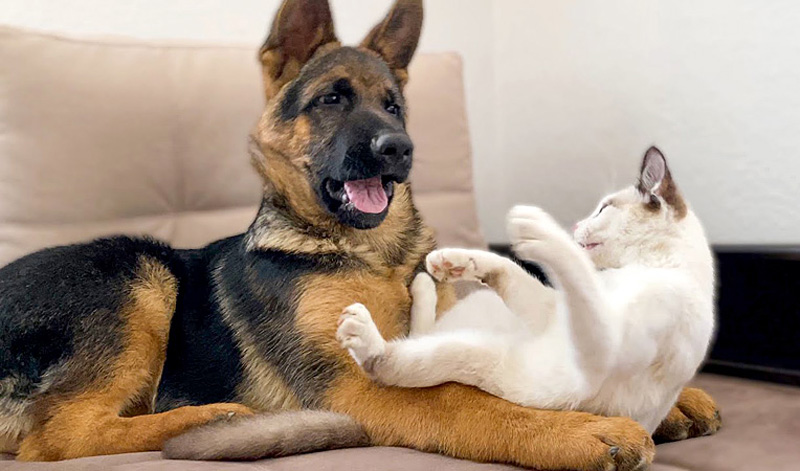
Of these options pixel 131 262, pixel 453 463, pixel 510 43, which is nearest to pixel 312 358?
pixel 453 463

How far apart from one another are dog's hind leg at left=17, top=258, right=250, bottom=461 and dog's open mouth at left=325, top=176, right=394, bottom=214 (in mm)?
382

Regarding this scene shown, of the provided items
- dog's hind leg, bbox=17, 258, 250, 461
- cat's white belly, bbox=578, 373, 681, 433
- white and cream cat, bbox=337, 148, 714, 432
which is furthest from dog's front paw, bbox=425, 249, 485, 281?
dog's hind leg, bbox=17, 258, 250, 461

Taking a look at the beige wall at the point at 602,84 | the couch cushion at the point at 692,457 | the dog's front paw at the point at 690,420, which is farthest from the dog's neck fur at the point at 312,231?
the beige wall at the point at 602,84

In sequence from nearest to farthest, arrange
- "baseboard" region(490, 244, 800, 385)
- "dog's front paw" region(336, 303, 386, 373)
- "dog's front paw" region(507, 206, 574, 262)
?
1. "dog's front paw" region(507, 206, 574, 262)
2. "dog's front paw" region(336, 303, 386, 373)
3. "baseboard" region(490, 244, 800, 385)

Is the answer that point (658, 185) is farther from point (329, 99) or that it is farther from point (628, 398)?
point (329, 99)

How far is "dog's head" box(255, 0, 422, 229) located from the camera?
48.4 inches

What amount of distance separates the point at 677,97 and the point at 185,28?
1.37 metres

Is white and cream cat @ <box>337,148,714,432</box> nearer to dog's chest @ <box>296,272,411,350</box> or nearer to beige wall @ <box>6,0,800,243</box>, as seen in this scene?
dog's chest @ <box>296,272,411,350</box>

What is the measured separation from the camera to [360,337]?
1.09 meters

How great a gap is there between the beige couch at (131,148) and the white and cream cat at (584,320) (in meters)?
0.34

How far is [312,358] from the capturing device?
1.20 meters

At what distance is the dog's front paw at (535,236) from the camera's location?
975mm

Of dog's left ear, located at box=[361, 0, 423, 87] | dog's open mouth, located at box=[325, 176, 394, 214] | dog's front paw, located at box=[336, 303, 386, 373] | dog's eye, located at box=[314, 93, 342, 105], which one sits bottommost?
dog's front paw, located at box=[336, 303, 386, 373]

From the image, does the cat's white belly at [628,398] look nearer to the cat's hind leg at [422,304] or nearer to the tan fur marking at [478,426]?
the tan fur marking at [478,426]
